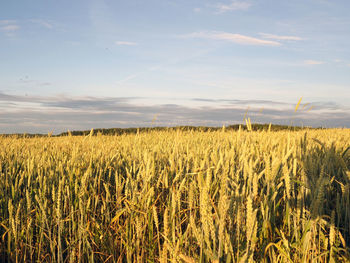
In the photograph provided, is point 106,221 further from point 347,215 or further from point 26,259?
point 347,215

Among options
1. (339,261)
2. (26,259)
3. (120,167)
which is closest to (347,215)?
(339,261)

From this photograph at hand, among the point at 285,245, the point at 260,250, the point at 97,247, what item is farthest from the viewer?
the point at 97,247

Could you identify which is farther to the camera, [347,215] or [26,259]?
[26,259]

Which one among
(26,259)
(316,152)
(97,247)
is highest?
(316,152)

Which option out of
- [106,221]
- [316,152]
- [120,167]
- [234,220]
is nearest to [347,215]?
[234,220]

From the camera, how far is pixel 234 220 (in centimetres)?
148

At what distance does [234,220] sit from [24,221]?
1593 mm

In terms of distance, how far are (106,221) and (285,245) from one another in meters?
1.20

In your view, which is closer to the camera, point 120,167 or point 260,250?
point 260,250

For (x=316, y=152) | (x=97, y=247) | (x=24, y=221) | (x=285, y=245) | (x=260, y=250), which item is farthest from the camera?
(x=316, y=152)

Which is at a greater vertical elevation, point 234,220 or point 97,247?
point 234,220

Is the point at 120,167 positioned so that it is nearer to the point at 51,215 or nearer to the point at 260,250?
the point at 51,215

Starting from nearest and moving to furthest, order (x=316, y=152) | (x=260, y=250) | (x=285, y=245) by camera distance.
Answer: (x=285, y=245), (x=260, y=250), (x=316, y=152)

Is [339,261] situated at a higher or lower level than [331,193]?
lower
